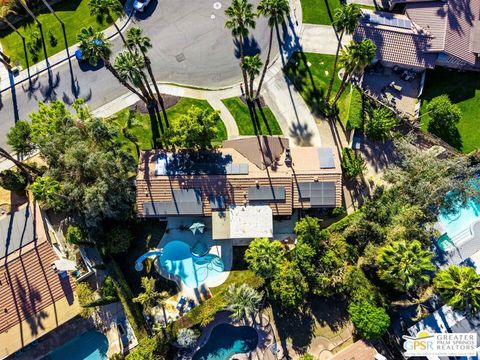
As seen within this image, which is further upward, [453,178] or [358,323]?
[453,178]

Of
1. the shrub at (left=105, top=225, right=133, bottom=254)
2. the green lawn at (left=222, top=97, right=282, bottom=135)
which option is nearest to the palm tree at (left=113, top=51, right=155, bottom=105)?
the green lawn at (left=222, top=97, right=282, bottom=135)

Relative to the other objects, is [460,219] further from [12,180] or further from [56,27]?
[56,27]

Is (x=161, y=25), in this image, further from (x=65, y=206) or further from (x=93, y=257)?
(x=93, y=257)

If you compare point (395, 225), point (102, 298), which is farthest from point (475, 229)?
point (102, 298)

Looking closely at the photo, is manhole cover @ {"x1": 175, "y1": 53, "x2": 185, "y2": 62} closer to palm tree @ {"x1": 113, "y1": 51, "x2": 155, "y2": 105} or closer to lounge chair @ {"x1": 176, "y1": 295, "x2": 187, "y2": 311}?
palm tree @ {"x1": 113, "y1": 51, "x2": 155, "y2": 105}

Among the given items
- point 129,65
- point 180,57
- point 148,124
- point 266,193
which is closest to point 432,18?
point 266,193
